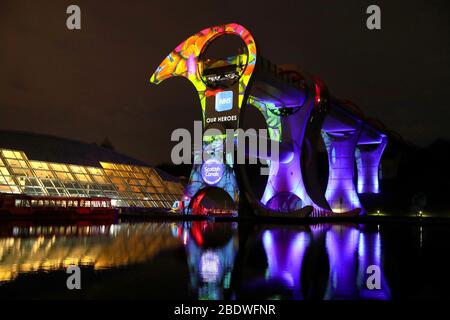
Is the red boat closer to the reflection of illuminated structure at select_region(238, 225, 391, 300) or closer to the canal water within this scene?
the canal water

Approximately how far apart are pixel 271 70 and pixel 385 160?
44.4 meters

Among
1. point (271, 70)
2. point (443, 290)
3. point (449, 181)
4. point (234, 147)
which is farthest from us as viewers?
point (449, 181)

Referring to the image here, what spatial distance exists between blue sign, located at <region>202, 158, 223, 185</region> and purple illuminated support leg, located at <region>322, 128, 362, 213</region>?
25468 mm

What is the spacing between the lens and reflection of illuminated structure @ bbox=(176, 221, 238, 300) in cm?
958

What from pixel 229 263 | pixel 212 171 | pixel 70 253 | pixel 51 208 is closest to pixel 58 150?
pixel 51 208

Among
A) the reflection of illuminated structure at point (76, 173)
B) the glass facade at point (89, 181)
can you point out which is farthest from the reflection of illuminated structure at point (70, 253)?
the reflection of illuminated structure at point (76, 173)

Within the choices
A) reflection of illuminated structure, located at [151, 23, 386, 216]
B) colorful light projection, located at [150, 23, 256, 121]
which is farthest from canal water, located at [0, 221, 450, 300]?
colorful light projection, located at [150, 23, 256, 121]

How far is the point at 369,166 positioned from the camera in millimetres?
67812

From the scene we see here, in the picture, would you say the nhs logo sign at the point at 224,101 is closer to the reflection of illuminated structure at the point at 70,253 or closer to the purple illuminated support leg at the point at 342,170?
the reflection of illuminated structure at the point at 70,253

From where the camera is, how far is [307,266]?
1281 cm

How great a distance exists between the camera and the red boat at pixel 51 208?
115 ft

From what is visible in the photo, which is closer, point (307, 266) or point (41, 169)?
point (307, 266)
